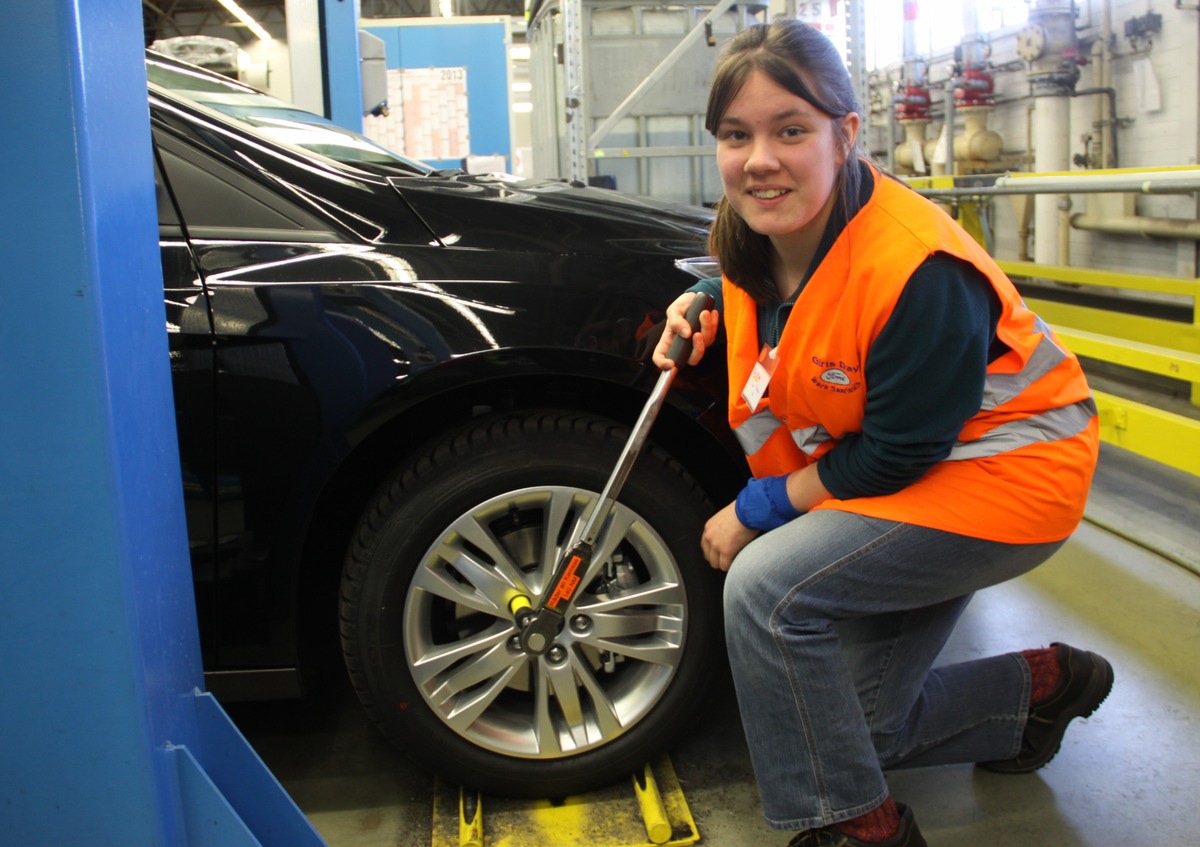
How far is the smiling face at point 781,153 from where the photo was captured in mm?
1517

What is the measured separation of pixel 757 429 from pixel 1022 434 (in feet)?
1.36

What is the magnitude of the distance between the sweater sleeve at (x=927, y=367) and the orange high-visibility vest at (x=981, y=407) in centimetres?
3

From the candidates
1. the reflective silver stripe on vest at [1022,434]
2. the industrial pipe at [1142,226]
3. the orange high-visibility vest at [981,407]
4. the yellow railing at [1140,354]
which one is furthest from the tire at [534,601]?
the industrial pipe at [1142,226]

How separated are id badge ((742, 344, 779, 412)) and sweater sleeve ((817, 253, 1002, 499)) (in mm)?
162

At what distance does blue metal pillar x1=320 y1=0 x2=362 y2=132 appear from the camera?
4441mm

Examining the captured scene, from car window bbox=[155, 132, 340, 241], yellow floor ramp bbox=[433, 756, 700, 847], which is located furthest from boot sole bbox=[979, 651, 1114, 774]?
car window bbox=[155, 132, 340, 241]

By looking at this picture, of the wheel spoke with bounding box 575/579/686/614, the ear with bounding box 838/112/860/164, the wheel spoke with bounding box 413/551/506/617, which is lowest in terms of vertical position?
the wheel spoke with bounding box 575/579/686/614

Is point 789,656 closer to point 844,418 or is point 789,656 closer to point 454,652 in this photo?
point 844,418

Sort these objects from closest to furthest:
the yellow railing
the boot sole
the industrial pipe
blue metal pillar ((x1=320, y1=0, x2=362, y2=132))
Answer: the boot sole
the yellow railing
blue metal pillar ((x1=320, y1=0, x2=362, y2=132))
the industrial pipe

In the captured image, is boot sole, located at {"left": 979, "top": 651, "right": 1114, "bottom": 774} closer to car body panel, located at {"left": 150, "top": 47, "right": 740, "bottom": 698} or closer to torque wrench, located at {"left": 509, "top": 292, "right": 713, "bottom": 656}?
car body panel, located at {"left": 150, "top": 47, "right": 740, "bottom": 698}

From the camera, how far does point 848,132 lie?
1.56 meters

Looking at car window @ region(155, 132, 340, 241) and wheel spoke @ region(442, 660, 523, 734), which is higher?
car window @ region(155, 132, 340, 241)

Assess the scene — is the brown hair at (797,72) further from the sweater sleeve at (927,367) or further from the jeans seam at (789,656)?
the jeans seam at (789,656)

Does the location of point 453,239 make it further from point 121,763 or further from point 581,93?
point 581,93
